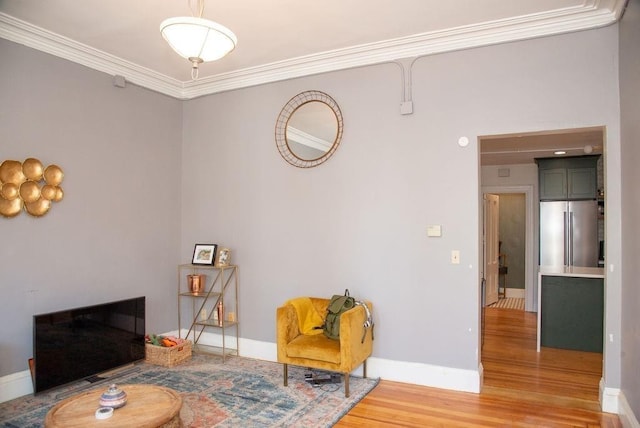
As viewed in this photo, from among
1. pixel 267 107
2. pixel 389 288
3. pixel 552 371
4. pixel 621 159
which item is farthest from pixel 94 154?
pixel 552 371

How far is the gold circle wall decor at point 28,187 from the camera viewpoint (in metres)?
3.46

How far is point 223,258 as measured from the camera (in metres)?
4.68

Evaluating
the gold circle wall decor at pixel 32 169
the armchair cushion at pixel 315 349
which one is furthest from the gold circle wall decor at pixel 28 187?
the armchair cushion at pixel 315 349

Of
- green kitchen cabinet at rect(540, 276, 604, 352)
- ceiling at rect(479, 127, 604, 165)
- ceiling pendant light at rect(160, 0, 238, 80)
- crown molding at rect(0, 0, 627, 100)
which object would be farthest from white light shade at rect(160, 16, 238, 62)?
green kitchen cabinet at rect(540, 276, 604, 352)

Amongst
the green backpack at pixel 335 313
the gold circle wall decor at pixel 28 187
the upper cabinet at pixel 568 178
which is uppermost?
the upper cabinet at pixel 568 178

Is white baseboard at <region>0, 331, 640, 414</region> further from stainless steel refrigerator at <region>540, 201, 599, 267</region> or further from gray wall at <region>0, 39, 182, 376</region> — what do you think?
stainless steel refrigerator at <region>540, 201, 599, 267</region>

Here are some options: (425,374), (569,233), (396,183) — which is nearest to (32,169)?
(396,183)

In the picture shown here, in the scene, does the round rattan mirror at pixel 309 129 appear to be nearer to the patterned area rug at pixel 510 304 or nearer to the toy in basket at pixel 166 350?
the toy in basket at pixel 166 350

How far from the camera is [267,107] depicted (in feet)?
15.2

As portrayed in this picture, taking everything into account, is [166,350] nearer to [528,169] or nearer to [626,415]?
[626,415]

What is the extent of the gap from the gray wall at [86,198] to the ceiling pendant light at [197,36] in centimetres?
196

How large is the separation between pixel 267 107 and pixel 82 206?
1.97 metres

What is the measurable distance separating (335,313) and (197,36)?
2.39 m

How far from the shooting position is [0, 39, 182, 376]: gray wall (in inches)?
140
